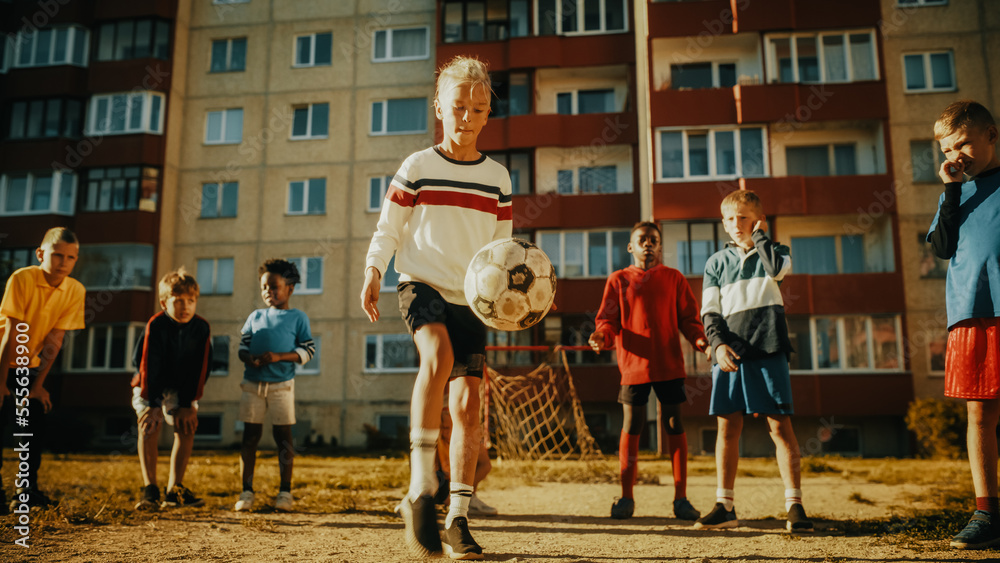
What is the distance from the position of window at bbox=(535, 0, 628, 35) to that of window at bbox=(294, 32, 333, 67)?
760cm

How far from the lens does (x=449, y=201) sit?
349cm

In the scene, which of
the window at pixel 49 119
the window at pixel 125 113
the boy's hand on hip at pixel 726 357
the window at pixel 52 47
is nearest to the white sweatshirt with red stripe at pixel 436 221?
the boy's hand on hip at pixel 726 357

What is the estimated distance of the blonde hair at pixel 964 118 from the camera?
3635 millimetres

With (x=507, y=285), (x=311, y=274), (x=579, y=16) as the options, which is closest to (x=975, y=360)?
(x=507, y=285)

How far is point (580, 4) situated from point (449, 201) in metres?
20.7

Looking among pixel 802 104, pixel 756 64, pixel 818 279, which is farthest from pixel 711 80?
pixel 818 279

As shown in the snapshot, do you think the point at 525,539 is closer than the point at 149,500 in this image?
Yes

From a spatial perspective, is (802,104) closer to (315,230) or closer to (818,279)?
(818,279)

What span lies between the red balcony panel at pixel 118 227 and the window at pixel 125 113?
3.04 m

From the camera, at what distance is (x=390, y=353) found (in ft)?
72.7

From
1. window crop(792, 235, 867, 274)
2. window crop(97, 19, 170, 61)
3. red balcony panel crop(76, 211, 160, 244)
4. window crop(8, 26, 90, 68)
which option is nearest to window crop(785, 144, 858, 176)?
window crop(792, 235, 867, 274)

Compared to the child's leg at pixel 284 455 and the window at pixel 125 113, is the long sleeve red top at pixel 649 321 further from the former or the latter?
the window at pixel 125 113

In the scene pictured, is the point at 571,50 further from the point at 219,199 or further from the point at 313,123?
the point at 219,199

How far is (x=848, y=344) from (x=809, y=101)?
272 inches
